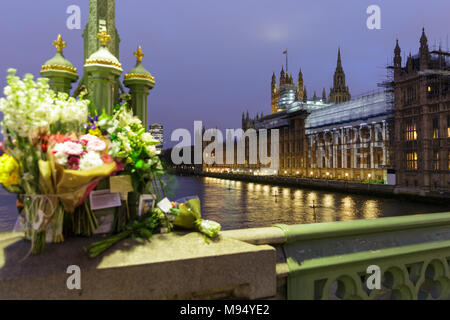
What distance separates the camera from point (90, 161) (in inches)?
121

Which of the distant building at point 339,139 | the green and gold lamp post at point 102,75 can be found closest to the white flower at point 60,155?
the green and gold lamp post at point 102,75

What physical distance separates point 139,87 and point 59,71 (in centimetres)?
112

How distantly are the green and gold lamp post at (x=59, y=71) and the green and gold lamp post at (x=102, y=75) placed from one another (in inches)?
21.7

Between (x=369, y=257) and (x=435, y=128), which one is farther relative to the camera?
(x=435, y=128)

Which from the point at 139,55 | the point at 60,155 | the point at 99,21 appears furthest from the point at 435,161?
the point at 60,155

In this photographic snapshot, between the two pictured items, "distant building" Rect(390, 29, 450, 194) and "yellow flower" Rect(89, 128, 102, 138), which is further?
"distant building" Rect(390, 29, 450, 194)

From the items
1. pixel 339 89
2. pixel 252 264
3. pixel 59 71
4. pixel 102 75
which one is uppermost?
pixel 339 89

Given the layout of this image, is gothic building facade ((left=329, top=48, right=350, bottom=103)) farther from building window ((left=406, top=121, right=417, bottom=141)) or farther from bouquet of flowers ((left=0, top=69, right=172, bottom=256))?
bouquet of flowers ((left=0, top=69, right=172, bottom=256))

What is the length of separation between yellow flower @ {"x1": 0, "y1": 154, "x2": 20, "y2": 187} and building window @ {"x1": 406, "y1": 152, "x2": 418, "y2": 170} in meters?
60.6

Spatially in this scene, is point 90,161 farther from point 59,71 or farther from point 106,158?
point 59,71

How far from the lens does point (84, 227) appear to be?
358 centimetres

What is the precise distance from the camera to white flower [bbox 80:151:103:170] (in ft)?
10.0

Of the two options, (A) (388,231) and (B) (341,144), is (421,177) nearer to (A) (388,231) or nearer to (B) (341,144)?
(B) (341,144)

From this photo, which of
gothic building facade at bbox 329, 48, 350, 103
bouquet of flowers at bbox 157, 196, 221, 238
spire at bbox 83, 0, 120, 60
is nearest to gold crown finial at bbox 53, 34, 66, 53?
spire at bbox 83, 0, 120, 60
